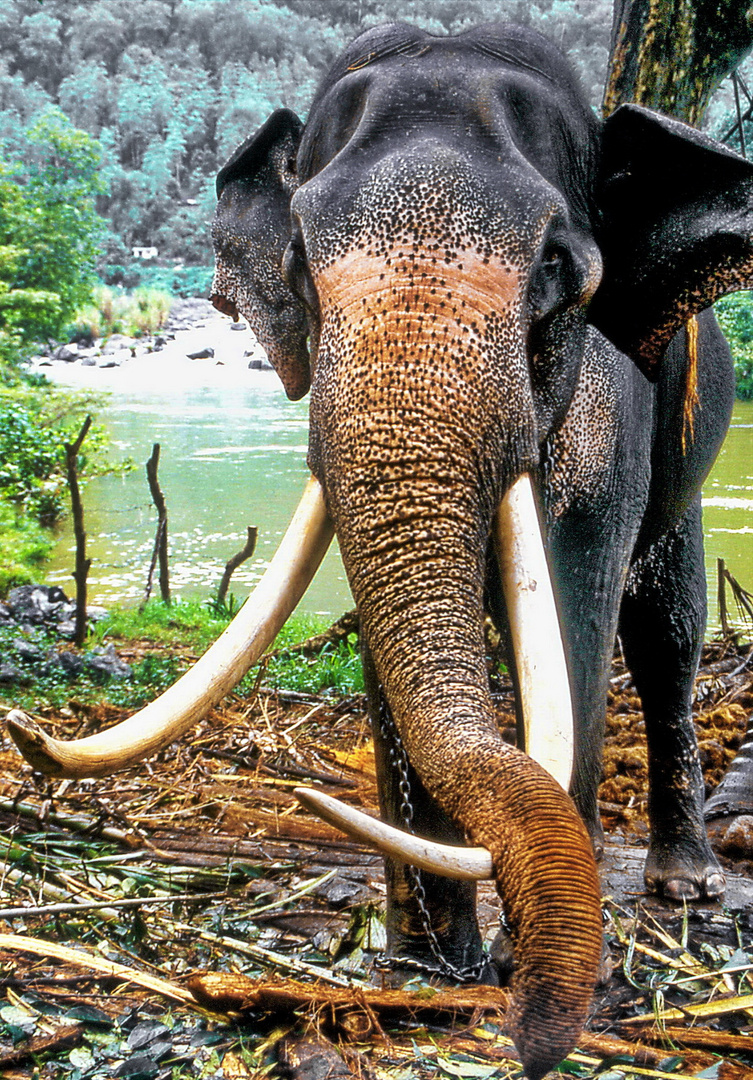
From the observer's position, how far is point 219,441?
22.6 metres

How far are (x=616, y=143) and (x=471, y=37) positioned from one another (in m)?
0.45

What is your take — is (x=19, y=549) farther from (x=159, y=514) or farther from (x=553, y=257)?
(x=553, y=257)

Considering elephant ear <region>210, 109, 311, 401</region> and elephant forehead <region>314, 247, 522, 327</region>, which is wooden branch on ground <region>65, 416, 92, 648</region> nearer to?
elephant ear <region>210, 109, 311, 401</region>

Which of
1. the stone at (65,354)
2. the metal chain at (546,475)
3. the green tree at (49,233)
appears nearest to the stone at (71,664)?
the metal chain at (546,475)

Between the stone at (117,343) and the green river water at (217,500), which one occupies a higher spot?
the stone at (117,343)

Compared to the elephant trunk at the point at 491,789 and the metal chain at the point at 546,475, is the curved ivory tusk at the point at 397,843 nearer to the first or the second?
the elephant trunk at the point at 491,789

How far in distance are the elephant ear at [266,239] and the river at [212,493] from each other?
653cm

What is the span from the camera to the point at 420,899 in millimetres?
2662

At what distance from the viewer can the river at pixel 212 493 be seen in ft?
37.6

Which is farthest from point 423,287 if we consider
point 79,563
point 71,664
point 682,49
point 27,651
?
point 79,563

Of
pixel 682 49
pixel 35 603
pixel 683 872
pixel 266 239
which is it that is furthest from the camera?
pixel 35 603

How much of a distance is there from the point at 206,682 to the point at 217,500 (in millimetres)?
14152

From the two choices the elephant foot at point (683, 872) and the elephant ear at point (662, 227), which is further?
the elephant foot at point (683, 872)

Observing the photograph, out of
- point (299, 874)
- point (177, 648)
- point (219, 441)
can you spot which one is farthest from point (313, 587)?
point (219, 441)
